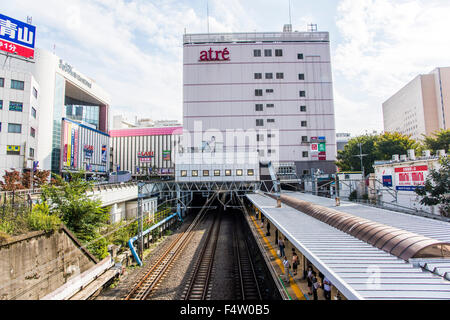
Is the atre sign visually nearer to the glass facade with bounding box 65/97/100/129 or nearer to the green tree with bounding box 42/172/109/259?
the glass facade with bounding box 65/97/100/129

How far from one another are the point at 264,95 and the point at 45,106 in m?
34.0

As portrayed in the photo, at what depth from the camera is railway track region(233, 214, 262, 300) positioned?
11948 millimetres

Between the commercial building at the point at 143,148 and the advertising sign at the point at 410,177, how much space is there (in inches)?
2166

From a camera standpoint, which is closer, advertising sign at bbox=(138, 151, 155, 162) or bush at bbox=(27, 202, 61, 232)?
bush at bbox=(27, 202, 61, 232)

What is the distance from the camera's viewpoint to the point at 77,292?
37.1 ft

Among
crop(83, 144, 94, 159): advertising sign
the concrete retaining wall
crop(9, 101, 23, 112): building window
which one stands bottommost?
the concrete retaining wall

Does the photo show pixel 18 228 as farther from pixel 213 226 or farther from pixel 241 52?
pixel 241 52

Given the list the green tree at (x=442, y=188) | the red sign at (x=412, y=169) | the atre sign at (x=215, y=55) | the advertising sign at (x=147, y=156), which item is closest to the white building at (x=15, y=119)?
the atre sign at (x=215, y=55)

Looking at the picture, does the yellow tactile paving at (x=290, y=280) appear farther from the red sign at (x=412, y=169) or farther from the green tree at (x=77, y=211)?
the red sign at (x=412, y=169)

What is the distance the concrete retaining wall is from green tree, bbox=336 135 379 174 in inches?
1430

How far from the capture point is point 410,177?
71.3 feet

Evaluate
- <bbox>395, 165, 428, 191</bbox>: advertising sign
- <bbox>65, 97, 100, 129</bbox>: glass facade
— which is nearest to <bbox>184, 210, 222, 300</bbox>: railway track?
<bbox>395, 165, 428, 191</bbox>: advertising sign

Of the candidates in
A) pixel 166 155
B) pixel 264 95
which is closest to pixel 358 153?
pixel 264 95

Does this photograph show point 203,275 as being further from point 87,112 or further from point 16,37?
point 87,112
